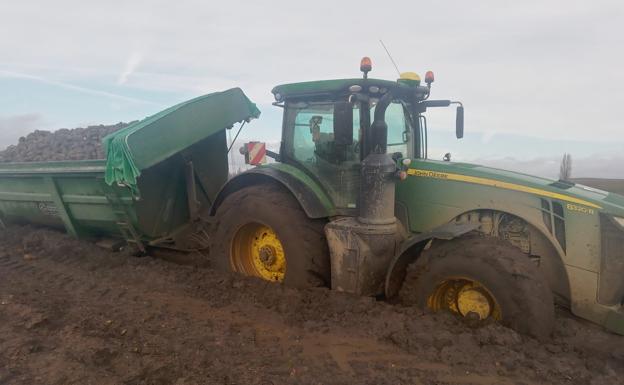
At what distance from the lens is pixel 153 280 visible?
4973 mm

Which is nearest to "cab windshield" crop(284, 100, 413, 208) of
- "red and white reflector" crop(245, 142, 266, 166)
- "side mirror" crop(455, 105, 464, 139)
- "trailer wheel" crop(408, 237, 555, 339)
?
"red and white reflector" crop(245, 142, 266, 166)

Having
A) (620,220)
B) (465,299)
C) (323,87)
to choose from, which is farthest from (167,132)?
(620,220)

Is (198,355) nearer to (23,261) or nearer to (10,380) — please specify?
(10,380)

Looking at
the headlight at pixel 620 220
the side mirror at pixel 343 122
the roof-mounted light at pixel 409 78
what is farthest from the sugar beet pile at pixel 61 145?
the headlight at pixel 620 220

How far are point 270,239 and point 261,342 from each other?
1.40m

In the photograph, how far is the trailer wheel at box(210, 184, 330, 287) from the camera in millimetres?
4289

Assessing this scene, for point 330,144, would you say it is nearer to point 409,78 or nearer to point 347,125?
point 347,125

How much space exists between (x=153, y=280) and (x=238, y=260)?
950mm

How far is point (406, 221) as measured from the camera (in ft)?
14.4

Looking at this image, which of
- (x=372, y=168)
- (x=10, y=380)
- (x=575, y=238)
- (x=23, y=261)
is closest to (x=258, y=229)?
(x=372, y=168)

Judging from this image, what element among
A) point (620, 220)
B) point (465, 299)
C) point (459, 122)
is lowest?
point (465, 299)

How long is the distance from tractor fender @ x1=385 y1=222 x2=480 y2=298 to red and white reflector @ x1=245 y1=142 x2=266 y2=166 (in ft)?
6.64

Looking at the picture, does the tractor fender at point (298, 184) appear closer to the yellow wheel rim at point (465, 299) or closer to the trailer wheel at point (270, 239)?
the trailer wheel at point (270, 239)

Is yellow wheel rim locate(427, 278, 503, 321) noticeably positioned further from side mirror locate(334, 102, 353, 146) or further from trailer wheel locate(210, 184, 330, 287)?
side mirror locate(334, 102, 353, 146)
